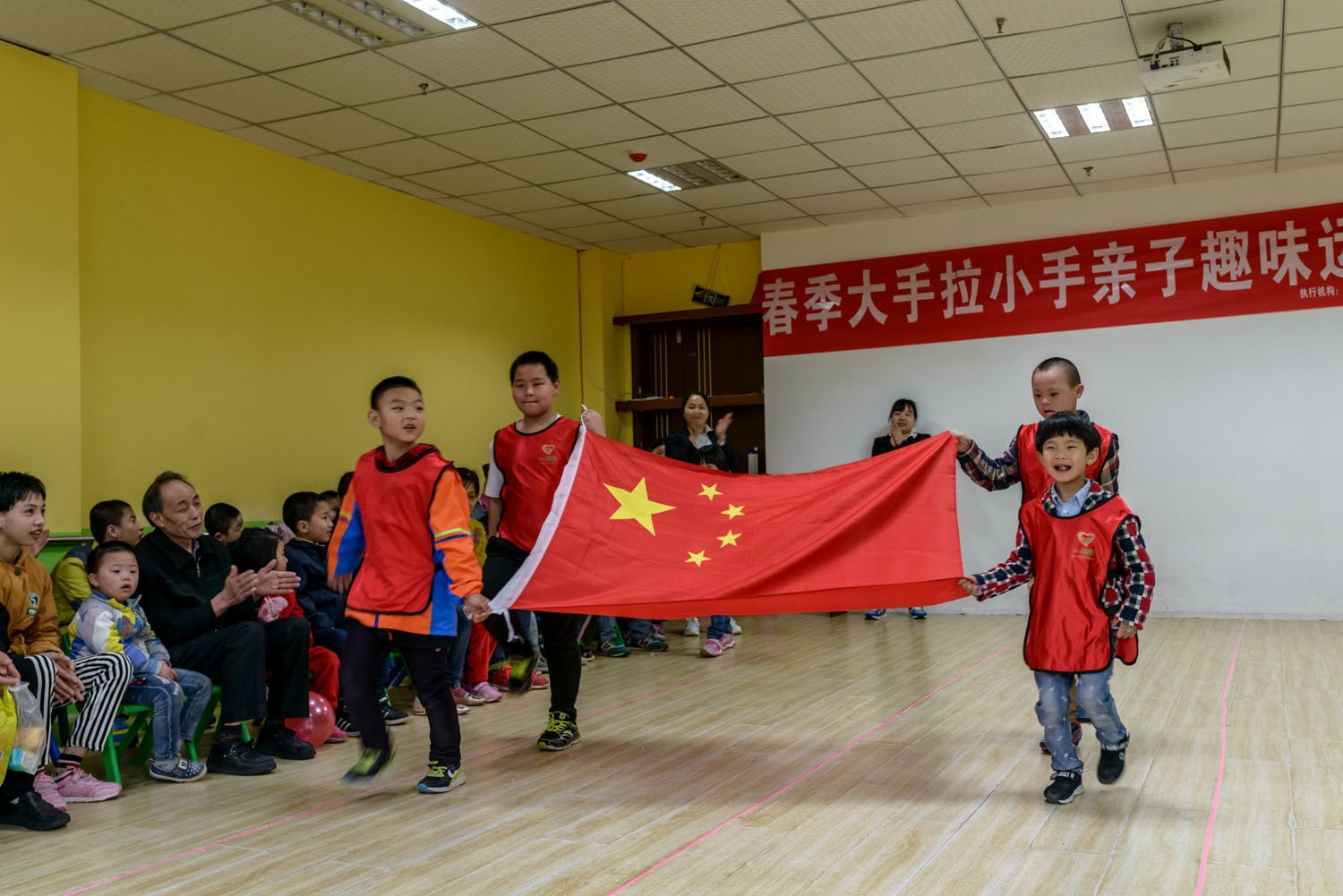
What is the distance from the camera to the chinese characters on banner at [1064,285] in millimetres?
7707

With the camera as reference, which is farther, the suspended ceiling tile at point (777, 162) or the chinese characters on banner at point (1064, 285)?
the chinese characters on banner at point (1064, 285)

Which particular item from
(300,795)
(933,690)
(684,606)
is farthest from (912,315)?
(300,795)

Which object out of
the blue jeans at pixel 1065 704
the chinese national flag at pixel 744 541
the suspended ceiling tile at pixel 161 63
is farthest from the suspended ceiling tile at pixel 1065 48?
the suspended ceiling tile at pixel 161 63

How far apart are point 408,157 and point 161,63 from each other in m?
1.76

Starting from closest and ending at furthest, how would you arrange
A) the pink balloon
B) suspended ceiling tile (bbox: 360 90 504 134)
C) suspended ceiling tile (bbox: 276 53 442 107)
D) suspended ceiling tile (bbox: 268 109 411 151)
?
the pink balloon
suspended ceiling tile (bbox: 276 53 442 107)
suspended ceiling tile (bbox: 360 90 504 134)
suspended ceiling tile (bbox: 268 109 411 151)

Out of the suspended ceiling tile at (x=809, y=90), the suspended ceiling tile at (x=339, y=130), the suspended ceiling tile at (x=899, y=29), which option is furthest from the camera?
the suspended ceiling tile at (x=339, y=130)

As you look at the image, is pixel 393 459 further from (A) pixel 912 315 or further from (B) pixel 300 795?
(A) pixel 912 315

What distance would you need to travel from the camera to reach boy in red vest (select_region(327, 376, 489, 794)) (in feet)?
11.7

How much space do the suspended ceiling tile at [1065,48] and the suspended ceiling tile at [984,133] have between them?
2.41ft

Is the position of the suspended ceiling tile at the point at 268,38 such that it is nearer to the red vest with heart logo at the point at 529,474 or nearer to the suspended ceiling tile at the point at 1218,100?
the red vest with heart logo at the point at 529,474

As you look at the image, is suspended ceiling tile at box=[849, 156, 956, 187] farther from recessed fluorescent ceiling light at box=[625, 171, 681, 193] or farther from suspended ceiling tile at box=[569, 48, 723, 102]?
suspended ceiling tile at box=[569, 48, 723, 102]

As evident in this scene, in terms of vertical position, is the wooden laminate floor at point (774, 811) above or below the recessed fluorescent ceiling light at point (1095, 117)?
below

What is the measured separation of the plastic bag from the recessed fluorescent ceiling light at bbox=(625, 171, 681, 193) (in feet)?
16.4

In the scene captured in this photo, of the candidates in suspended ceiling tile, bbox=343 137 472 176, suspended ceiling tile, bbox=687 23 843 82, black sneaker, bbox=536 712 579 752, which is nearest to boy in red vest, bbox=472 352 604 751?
black sneaker, bbox=536 712 579 752
